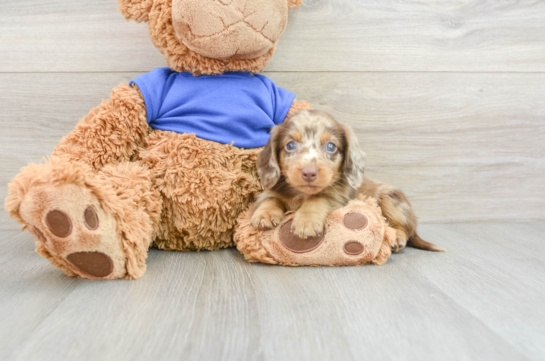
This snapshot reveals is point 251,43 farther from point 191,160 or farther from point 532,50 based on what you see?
point 532,50

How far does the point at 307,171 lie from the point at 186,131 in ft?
1.66

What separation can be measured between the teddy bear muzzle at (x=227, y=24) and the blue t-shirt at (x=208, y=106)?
124 millimetres

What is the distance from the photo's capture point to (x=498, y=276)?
4.39 feet

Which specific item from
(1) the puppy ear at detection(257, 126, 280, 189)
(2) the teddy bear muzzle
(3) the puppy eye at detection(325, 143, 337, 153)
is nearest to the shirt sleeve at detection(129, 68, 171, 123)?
(2) the teddy bear muzzle

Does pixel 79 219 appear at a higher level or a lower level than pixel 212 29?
lower

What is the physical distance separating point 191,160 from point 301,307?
0.70m

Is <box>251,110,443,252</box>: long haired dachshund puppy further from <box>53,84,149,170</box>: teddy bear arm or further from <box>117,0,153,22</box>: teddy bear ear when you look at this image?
<box>117,0,153,22</box>: teddy bear ear

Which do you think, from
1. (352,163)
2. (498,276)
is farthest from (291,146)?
(498,276)

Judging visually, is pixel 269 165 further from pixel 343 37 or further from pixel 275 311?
pixel 343 37

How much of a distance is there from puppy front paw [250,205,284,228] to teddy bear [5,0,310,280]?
16cm

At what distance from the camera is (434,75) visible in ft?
6.62

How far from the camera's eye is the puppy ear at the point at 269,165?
142 cm

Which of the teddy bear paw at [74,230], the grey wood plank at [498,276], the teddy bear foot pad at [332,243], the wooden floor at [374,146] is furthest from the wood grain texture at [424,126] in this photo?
the teddy bear paw at [74,230]

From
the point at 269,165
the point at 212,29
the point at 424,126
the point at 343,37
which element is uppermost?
the point at 343,37
